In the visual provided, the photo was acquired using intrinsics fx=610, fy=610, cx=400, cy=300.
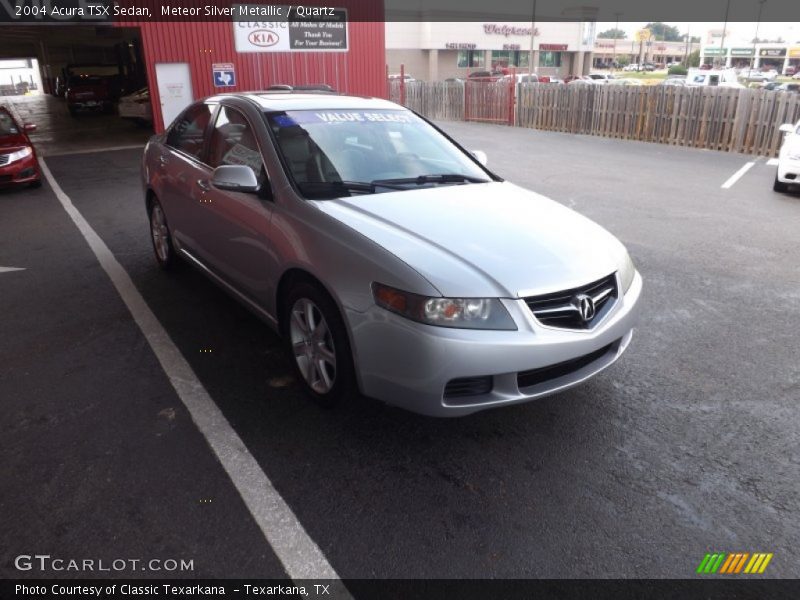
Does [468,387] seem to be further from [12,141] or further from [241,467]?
[12,141]

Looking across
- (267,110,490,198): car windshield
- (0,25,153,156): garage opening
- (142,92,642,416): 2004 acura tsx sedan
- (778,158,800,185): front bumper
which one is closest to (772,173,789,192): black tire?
(778,158,800,185): front bumper

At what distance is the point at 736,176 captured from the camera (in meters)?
11.6

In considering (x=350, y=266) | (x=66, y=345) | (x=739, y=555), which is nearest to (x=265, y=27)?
(x=66, y=345)

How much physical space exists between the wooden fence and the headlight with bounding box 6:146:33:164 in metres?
14.7

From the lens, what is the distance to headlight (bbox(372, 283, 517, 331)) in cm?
275

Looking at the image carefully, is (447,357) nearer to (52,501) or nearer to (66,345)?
(52,501)

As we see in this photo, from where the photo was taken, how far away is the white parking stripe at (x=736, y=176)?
10695 mm

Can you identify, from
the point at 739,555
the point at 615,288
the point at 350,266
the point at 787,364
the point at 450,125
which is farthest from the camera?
the point at 450,125

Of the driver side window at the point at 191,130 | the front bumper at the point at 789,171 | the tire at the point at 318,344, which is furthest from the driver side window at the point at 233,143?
the front bumper at the point at 789,171

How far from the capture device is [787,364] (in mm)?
4031

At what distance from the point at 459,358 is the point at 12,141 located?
10.3 metres

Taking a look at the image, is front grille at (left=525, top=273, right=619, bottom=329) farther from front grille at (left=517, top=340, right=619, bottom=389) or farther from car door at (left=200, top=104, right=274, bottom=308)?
car door at (left=200, top=104, right=274, bottom=308)

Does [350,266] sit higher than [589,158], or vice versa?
[350,266]

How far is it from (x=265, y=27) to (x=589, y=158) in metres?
9.36
